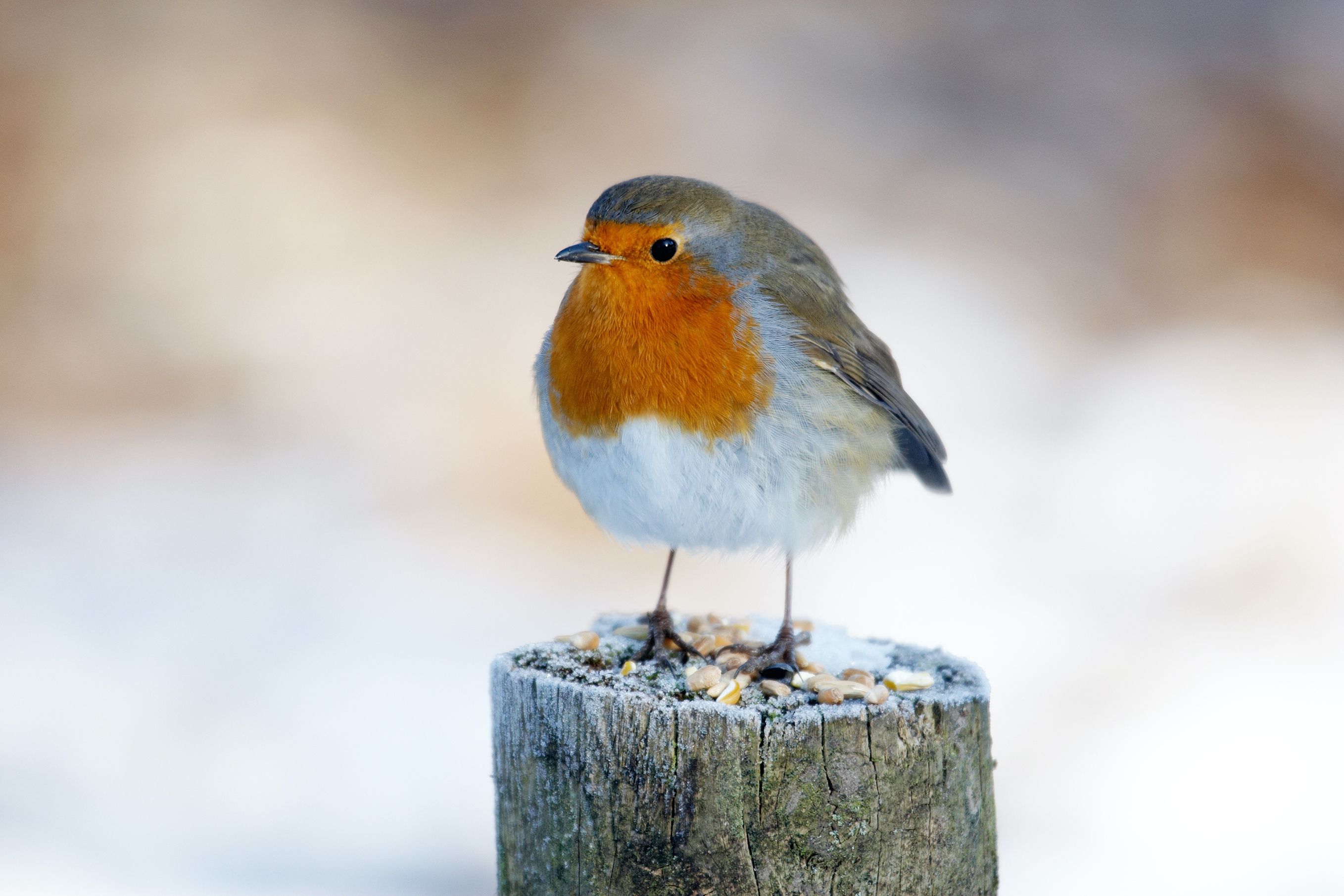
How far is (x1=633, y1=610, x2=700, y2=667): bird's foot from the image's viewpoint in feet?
9.12

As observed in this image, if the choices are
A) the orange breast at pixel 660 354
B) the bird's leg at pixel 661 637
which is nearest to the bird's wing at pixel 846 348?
the orange breast at pixel 660 354

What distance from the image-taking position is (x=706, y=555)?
3.12m

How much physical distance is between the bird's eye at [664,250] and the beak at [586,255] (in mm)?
86

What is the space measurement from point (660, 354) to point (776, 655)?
0.72 m

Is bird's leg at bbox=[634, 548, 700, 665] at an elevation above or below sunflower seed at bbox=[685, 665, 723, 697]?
above

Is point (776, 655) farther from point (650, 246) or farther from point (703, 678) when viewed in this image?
point (650, 246)

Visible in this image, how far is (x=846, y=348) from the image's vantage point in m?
3.01

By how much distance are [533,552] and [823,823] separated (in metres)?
4.57

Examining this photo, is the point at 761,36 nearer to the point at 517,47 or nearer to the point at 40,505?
the point at 517,47

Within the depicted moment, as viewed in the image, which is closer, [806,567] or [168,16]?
[806,567]

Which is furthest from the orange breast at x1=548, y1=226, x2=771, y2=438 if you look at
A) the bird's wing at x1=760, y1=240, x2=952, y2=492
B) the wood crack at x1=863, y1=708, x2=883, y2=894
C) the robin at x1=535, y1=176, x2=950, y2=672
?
the wood crack at x1=863, y1=708, x2=883, y2=894

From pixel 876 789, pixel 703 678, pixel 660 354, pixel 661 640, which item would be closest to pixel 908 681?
pixel 876 789

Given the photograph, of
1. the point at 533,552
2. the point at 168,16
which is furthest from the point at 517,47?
the point at 533,552

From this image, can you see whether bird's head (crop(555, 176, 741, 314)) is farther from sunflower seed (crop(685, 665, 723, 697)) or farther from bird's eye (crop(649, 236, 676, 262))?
sunflower seed (crop(685, 665, 723, 697))
